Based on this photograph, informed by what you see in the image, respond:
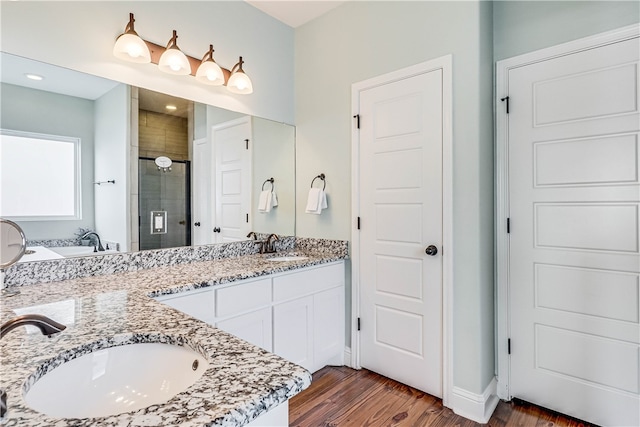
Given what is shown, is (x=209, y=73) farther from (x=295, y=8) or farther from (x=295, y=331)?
(x=295, y=331)

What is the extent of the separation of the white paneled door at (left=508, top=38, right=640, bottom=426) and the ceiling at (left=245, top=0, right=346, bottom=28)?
4.69 ft

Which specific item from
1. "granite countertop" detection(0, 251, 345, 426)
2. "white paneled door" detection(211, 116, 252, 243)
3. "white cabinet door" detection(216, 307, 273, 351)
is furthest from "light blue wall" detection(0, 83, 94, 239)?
"white cabinet door" detection(216, 307, 273, 351)

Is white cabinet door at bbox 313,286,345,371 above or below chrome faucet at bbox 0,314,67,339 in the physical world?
below

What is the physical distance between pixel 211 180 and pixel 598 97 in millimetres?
2373

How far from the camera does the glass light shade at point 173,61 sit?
1945 millimetres

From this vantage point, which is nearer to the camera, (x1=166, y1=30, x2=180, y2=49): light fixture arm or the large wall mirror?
the large wall mirror

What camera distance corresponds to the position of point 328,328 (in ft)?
7.93

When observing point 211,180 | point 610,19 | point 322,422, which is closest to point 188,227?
point 211,180

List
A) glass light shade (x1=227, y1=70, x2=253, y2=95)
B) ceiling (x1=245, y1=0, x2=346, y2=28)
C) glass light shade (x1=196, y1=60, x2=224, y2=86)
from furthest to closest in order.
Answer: ceiling (x1=245, y1=0, x2=346, y2=28) < glass light shade (x1=227, y1=70, x2=253, y2=95) < glass light shade (x1=196, y1=60, x2=224, y2=86)

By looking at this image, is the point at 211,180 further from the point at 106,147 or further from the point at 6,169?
the point at 6,169

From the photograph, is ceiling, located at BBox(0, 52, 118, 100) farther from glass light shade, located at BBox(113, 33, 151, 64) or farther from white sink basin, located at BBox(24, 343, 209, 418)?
white sink basin, located at BBox(24, 343, 209, 418)

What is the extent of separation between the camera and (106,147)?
1854mm

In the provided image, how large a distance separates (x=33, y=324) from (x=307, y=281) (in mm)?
1583

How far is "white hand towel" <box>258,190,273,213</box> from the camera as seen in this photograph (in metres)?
2.68
